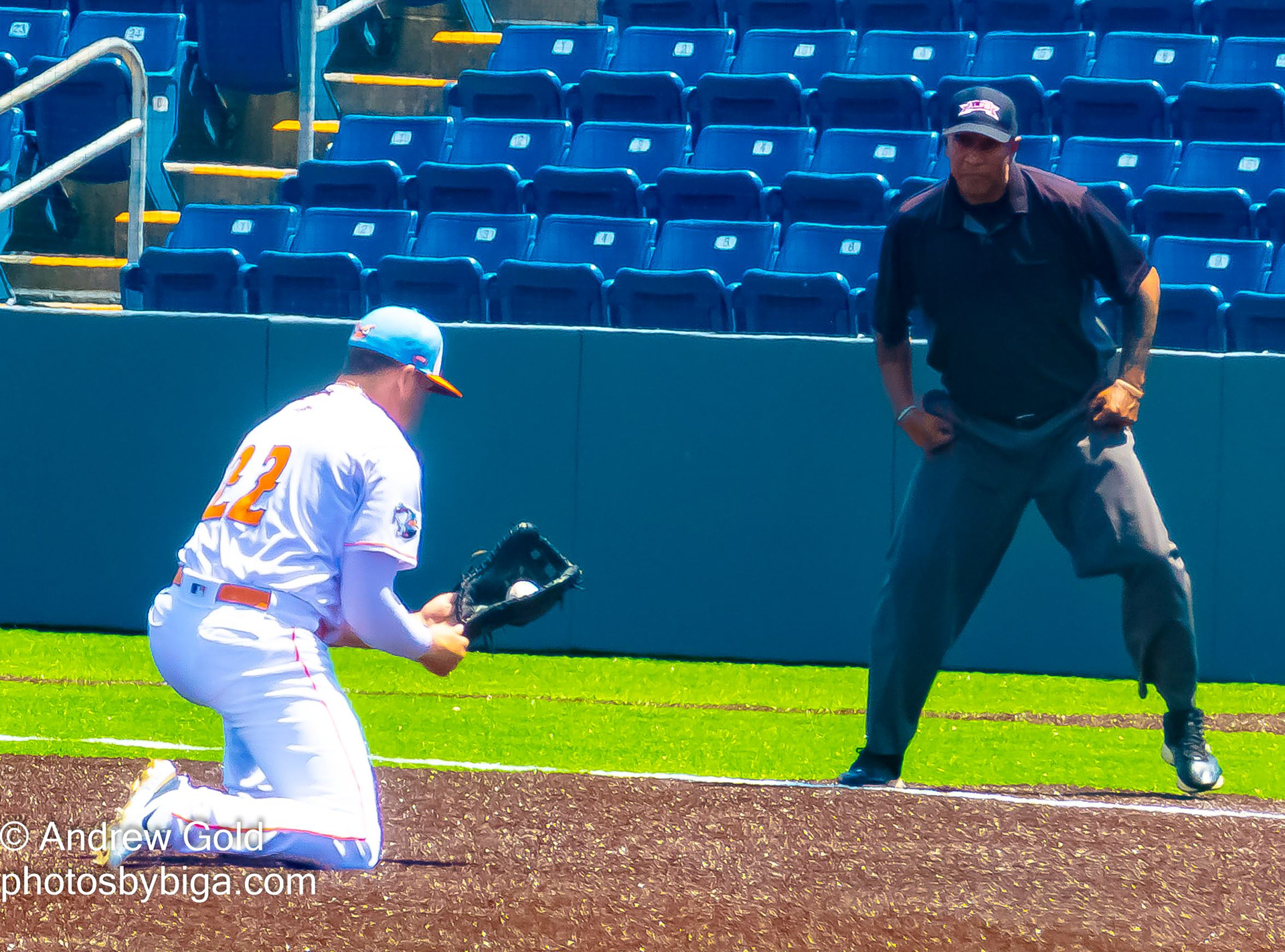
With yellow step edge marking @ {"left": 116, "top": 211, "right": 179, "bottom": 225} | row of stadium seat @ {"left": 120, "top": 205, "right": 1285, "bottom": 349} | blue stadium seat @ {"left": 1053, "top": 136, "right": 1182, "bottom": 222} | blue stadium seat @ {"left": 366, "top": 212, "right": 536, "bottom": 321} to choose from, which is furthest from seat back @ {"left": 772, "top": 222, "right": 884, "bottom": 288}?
yellow step edge marking @ {"left": 116, "top": 211, "right": 179, "bottom": 225}

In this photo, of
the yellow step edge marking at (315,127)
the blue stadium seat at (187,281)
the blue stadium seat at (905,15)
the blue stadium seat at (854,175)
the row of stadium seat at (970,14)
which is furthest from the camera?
the yellow step edge marking at (315,127)

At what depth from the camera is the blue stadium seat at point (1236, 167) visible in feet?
32.3

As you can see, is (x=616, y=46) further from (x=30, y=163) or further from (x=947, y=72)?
(x=30, y=163)

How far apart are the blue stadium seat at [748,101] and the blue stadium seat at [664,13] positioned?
4.47 feet

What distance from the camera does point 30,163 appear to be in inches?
460

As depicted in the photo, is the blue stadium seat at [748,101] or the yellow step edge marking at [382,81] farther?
the yellow step edge marking at [382,81]

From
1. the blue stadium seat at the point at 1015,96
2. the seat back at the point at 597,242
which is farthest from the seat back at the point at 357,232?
the blue stadium seat at the point at 1015,96

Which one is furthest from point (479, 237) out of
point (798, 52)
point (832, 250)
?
point (798, 52)

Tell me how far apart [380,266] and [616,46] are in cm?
378

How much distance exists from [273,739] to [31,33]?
10.1 meters

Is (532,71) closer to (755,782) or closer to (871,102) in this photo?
(871,102)

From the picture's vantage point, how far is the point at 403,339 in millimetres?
4008

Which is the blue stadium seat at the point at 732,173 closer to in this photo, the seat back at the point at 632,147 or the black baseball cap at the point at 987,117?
the seat back at the point at 632,147

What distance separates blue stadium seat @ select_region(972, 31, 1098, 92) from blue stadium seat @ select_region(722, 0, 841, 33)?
133 cm
